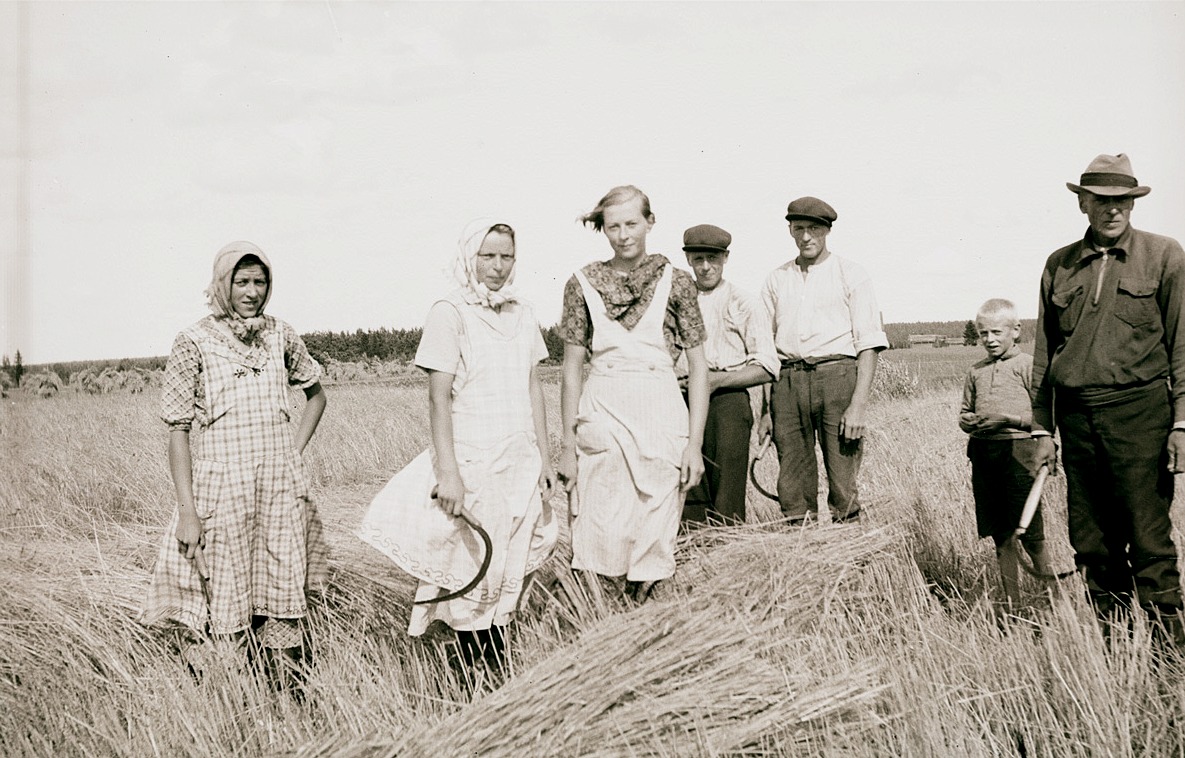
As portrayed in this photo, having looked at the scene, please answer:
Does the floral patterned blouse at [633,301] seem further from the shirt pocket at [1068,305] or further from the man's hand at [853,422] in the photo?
the shirt pocket at [1068,305]

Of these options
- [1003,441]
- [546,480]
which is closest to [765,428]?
[1003,441]

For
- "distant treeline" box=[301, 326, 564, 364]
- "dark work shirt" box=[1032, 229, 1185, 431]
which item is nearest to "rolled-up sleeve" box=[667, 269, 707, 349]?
"dark work shirt" box=[1032, 229, 1185, 431]

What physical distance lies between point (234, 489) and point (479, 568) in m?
0.86

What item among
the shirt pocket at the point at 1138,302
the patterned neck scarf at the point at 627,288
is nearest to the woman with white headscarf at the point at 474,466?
the patterned neck scarf at the point at 627,288

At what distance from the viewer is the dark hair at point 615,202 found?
3.48m

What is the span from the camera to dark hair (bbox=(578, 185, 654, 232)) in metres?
3.48

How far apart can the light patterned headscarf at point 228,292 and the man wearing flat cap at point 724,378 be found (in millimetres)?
2003

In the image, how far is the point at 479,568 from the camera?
3.33 m

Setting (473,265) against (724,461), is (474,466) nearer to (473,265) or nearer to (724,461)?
(473,265)

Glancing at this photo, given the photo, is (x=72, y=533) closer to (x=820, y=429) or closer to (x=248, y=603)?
(x=248, y=603)

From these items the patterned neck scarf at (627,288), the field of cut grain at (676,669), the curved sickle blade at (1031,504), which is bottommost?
the field of cut grain at (676,669)

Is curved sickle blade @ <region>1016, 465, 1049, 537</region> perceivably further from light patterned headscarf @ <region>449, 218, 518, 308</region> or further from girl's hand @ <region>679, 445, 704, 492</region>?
light patterned headscarf @ <region>449, 218, 518, 308</region>

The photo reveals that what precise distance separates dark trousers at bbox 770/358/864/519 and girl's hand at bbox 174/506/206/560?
261 centimetres

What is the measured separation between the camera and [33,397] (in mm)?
18500
